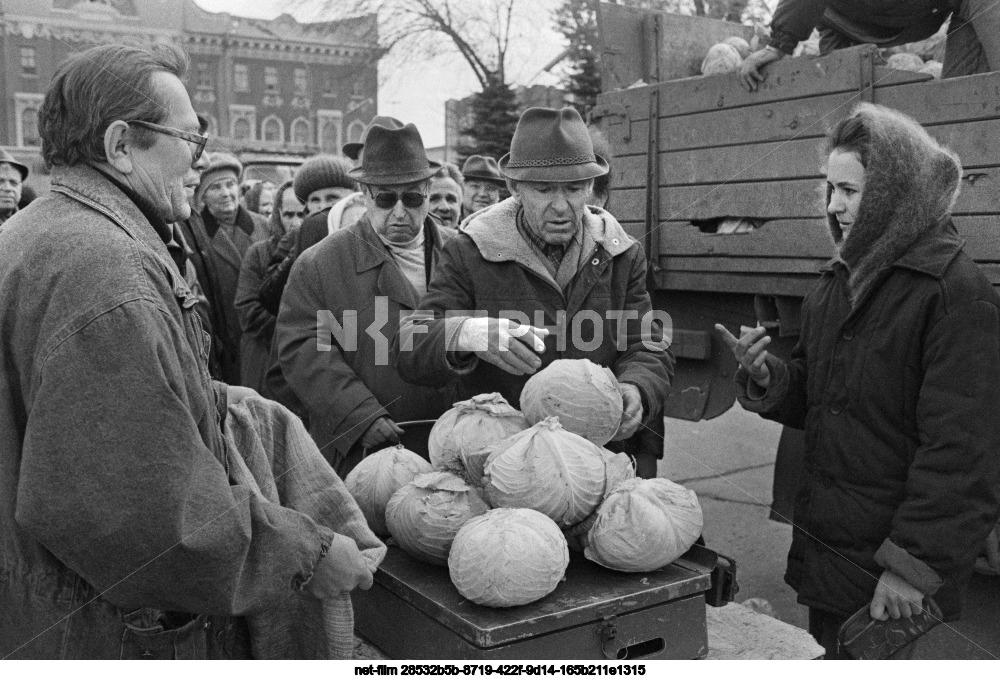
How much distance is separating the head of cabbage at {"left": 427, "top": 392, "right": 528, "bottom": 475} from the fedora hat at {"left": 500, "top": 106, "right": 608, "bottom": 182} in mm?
804

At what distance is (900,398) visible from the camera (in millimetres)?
2225

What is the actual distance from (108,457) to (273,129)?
1289 inches

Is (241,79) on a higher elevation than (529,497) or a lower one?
higher

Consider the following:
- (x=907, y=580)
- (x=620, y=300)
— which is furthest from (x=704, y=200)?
(x=907, y=580)

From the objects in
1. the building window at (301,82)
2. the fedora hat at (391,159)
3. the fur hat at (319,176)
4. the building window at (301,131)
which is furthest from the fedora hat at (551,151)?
the building window at (301,131)

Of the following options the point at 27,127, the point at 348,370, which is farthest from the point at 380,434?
the point at 27,127

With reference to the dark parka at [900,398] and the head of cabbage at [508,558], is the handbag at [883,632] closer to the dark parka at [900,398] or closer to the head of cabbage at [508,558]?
the dark parka at [900,398]

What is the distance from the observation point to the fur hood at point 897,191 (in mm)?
2238

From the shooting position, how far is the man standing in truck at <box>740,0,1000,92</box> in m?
3.81

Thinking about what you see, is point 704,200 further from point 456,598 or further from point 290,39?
point 290,39

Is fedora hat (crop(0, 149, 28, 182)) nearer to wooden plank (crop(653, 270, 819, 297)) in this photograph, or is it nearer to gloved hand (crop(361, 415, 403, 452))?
gloved hand (crop(361, 415, 403, 452))

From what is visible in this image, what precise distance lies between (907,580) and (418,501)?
3.99ft

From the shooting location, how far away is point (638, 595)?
187 centimetres

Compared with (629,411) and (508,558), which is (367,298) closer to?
(629,411)
